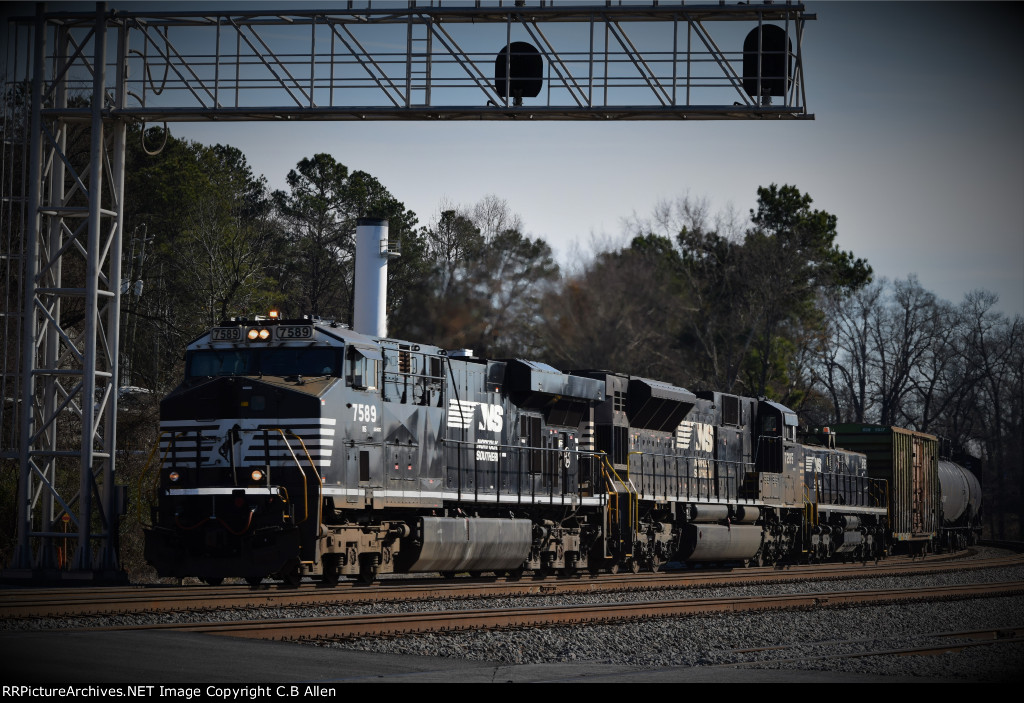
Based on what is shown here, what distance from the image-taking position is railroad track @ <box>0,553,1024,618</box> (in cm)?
1484

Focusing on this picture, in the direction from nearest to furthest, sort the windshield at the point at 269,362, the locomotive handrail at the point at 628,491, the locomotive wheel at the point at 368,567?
1. the windshield at the point at 269,362
2. the locomotive wheel at the point at 368,567
3. the locomotive handrail at the point at 628,491

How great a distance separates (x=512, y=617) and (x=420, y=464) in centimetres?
491

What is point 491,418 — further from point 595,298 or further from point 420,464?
point 595,298

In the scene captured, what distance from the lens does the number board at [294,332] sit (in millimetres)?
18031

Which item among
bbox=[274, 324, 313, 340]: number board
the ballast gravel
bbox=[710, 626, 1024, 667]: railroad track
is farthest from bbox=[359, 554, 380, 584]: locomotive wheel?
bbox=[710, 626, 1024, 667]: railroad track

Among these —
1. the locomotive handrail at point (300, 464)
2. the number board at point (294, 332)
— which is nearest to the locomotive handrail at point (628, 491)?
the number board at point (294, 332)

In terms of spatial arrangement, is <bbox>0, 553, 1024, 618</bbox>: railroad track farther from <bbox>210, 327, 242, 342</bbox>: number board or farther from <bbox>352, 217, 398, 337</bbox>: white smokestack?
<bbox>352, 217, 398, 337</bbox>: white smokestack

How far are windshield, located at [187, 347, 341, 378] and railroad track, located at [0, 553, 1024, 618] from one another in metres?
3.16

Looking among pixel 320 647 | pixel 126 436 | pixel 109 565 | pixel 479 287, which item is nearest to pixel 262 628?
Result: pixel 320 647

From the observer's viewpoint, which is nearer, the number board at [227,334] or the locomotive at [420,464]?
the locomotive at [420,464]

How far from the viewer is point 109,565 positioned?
19.7 m

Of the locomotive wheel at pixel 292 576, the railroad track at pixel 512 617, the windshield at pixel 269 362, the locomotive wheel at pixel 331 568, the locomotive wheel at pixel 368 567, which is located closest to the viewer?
the railroad track at pixel 512 617

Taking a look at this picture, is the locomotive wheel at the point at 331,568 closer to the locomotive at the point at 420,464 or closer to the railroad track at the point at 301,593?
the locomotive at the point at 420,464

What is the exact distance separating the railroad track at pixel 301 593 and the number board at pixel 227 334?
3692 mm
